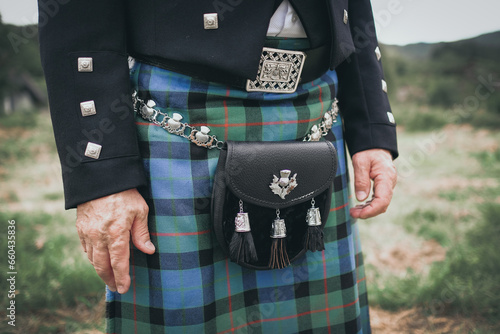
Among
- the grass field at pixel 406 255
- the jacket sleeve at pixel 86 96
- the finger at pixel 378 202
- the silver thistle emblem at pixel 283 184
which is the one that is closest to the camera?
the jacket sleeve at pixel 86 96

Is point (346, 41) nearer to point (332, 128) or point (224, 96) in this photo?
point (332, 128)

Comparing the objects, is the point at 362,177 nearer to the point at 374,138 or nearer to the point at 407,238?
the point at 374,138

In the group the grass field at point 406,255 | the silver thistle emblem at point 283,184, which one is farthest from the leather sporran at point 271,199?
the grass field at point 406,255

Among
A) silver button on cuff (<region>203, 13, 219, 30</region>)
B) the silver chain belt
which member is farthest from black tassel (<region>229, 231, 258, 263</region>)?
silver button on cuff (<region>203, 13, 219, 30</region>)

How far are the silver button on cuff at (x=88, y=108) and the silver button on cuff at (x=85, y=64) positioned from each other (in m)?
0.08

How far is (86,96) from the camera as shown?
957mm

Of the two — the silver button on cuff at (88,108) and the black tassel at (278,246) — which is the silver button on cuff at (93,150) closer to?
the silver button on cuff at (88,108)

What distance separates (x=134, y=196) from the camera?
99 cm

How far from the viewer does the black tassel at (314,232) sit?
1105mm

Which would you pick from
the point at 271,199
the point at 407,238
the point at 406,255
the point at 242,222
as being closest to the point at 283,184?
the point at 271,199

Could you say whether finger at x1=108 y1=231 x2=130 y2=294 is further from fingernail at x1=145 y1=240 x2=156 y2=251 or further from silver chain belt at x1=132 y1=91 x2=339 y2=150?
silver chain belt at x1=132 y1=91 x2=339 y2=150

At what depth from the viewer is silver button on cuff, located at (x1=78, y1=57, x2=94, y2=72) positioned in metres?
0.94

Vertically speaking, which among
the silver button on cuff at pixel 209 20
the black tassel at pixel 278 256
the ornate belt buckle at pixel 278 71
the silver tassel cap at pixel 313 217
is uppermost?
the silver button on cuff at pixel 209 20

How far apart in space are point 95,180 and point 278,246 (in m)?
0.52
